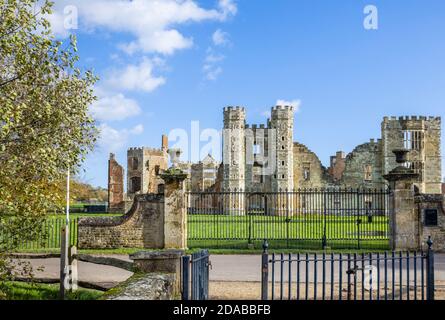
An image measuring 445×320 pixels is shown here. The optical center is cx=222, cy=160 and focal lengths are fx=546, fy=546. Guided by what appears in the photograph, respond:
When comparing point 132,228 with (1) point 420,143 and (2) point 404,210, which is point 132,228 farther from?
(1) point 420,143

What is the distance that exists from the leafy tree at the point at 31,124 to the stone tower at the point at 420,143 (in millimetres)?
47866

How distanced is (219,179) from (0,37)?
51133mm

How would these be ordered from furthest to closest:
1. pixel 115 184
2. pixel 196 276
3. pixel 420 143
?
1. pixel 115 184
2. pixel 420 143
3. pixel 196 276

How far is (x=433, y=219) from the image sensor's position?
57.5 ft

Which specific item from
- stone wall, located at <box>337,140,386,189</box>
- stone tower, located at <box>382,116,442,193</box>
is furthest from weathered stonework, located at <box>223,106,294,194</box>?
stone tower, located at <box>382,116,442,193</box>

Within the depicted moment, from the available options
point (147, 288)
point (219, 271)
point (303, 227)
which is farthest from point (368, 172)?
point (147, 288)

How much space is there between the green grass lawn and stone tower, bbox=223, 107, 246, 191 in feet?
145

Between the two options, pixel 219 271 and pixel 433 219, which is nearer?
pixel 219 271

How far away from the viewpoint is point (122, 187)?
6662 centimetres

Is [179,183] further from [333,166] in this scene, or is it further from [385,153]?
[333,166]

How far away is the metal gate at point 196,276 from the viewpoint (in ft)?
22.6

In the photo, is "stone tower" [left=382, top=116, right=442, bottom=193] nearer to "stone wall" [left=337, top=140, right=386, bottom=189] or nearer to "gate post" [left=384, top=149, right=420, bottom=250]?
"stone wall" [left=337, top=140, right=386, bottom=189]

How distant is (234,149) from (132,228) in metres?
39.0
